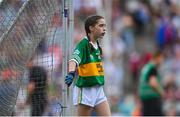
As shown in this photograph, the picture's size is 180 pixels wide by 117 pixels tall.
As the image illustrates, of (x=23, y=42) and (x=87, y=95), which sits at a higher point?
(x=23, y=42)

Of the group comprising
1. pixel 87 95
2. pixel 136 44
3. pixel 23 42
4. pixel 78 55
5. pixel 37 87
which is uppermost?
pixel 136 44

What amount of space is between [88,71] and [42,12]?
981 millimetres

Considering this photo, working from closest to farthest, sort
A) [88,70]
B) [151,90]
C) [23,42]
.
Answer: [88,70] < [23,42] < [151,90]

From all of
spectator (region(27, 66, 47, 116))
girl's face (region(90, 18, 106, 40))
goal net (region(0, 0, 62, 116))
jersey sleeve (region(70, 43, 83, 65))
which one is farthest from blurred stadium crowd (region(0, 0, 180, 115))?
jersey sleeve (region(70, 43, 83, 65))

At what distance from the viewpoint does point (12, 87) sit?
36.4 ft

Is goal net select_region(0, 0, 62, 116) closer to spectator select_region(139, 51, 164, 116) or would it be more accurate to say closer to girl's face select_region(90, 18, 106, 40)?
girl's face select_region(90, 18, 106, 40)

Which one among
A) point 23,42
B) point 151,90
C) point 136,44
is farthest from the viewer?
point 136,44

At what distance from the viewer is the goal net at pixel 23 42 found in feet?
35.6

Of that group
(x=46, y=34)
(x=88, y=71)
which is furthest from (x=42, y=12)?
(x=88, y=71)

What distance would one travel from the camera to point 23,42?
11047 millimetres

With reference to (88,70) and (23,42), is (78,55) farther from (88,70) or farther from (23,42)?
(23,42)

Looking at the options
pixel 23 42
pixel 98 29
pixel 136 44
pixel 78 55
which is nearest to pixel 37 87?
pixel 23 42

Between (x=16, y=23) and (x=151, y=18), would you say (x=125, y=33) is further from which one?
(x=16, y=23)

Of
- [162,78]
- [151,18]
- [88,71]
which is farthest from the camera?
[151,18]
